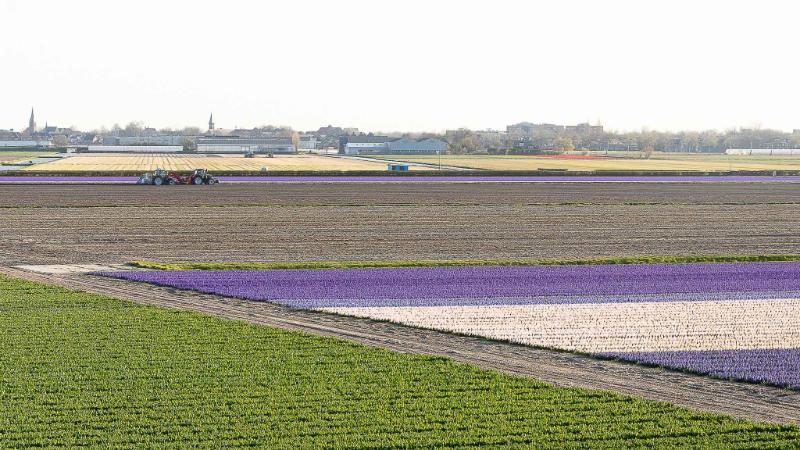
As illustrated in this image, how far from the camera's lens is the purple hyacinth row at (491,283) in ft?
70.8

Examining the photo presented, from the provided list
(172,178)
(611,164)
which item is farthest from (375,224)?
(611,164)

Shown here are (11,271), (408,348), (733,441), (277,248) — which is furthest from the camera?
(277,248)

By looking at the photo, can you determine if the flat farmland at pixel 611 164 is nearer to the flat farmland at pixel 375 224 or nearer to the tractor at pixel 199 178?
the tractor at pixel 199 178

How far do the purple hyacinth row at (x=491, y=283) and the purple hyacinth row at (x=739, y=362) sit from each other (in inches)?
207

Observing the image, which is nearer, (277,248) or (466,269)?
(466,269)

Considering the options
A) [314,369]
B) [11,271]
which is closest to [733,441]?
[314,369]

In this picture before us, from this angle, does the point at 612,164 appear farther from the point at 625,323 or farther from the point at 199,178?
the point at 625,323

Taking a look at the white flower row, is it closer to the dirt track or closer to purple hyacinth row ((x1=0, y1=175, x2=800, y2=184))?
the dirt track

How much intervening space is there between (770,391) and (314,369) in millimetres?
6441

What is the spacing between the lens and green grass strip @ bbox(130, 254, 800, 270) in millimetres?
26469

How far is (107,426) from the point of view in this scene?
11711mm

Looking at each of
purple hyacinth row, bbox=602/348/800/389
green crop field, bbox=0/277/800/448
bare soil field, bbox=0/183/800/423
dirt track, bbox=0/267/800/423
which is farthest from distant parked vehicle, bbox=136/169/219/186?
purple hyacinth row, bbox=602/348/800/389

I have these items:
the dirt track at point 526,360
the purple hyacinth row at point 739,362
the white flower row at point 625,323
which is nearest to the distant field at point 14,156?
the dirt track at point 526,360

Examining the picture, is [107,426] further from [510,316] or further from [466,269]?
[466,269]
